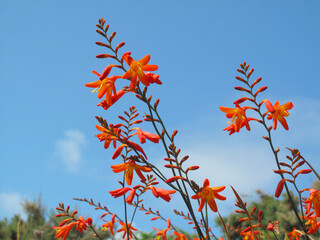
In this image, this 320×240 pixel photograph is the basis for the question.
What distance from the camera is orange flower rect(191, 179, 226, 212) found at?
1796mm

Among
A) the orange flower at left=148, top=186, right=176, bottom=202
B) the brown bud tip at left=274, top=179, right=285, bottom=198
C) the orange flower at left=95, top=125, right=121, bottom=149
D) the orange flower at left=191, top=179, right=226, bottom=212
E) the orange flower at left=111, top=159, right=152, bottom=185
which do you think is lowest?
the brown bud tip at left=274, top=179, right=285, bottom=198

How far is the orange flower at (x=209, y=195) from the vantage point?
180 centimetres

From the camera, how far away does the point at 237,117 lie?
229 cm

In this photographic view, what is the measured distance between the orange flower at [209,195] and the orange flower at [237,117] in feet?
1.79

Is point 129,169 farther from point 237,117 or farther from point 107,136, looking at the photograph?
point 237,117

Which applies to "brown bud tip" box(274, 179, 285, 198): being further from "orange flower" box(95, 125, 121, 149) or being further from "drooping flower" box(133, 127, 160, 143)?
"orange flower" box(95, 125, 121, 149)

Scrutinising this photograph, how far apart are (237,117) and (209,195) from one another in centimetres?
68

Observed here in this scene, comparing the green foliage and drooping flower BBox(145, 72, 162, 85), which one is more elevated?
the green foliage

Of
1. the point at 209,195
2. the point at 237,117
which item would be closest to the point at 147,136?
the point at 209,195

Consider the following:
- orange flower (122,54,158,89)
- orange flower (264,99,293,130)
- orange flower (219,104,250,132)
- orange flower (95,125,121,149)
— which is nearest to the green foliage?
orange flower (264,99,293,130)

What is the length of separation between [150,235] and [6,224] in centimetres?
501

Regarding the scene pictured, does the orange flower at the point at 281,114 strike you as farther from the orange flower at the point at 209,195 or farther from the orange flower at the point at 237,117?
the orange flower at the point at 209,195

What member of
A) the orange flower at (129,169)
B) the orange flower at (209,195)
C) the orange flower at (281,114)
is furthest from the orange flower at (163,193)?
the orange flower at (281,114)

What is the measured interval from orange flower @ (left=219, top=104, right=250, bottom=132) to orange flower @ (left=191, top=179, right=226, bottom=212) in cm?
55
